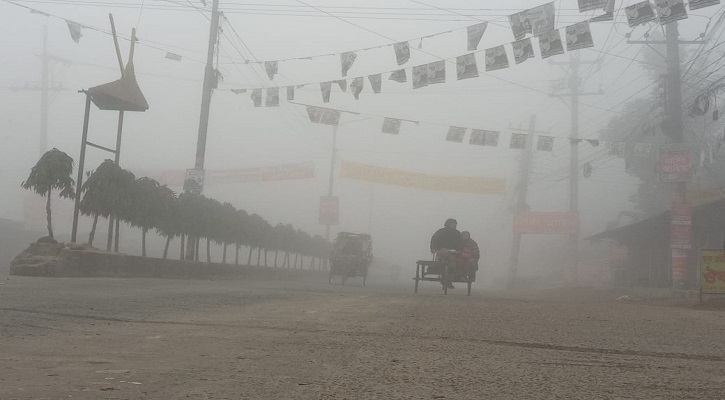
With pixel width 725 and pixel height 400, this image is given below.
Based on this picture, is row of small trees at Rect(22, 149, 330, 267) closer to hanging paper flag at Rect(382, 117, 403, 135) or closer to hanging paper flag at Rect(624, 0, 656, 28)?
hanging paper flag at Rect(382, 117, 403, 135)

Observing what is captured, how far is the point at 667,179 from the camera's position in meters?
20.9

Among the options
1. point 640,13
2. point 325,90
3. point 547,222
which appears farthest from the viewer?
point 547,222

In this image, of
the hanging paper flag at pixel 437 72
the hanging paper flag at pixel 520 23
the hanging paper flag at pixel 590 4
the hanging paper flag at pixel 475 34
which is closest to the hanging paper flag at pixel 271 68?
the hanging paper flag at pixel 437 72

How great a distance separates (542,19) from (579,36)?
1168 mm

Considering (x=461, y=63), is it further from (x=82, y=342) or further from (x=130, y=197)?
(x=82, y=342)

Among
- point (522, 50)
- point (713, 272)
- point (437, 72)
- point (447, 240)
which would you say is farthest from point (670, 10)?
point (437, 72)

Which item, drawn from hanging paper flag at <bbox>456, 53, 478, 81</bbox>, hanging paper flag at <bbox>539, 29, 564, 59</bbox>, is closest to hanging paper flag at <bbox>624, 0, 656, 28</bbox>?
hanging paper flag at <bbox>539, 29, 564, 59</bbox>

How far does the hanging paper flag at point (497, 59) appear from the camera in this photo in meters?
20.1

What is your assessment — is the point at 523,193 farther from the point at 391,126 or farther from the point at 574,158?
the point at 391,126

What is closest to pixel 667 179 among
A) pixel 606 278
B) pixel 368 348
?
pixel 368 348

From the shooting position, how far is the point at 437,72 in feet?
71.2

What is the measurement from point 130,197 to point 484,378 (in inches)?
615

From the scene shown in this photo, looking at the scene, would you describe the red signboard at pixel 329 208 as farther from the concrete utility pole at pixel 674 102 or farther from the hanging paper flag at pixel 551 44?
the hanging paper flag at pixel 551 44

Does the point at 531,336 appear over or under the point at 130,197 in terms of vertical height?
under
